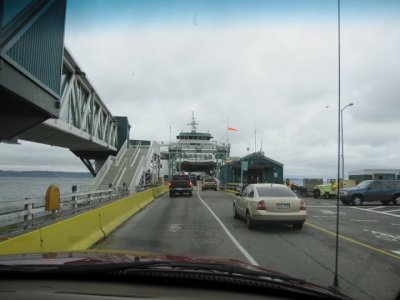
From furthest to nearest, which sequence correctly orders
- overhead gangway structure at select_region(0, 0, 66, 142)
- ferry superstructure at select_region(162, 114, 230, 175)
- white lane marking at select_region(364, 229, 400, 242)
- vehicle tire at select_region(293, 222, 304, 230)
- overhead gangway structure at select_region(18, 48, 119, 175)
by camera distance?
1. ferry superstructure at select_region(162, 114, 230, 175)
2. overhead gangway structure at select_region(18, 48, 119, 175)
3. vehicle tire at select_region(293, 222, 304, 230)
4. white lane marking at select_region(364, 229, 400, 242)
5. overhead gangway structure at select_region(0, 0, 66, 142)

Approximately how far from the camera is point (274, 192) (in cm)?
1493

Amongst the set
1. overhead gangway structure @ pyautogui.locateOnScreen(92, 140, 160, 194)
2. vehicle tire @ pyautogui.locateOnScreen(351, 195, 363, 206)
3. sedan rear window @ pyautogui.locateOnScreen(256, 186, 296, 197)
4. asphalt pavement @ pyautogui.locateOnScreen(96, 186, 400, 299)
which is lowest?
asphalt pavement @ pyautogui.locateOnScreen(96, 186, 400, 299)

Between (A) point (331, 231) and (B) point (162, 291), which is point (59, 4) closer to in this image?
(A) point (331, 231)

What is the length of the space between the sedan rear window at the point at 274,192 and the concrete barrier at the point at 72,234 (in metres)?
4.82

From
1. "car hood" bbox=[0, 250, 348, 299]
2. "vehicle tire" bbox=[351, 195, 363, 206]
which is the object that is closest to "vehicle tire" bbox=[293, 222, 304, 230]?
"car hood" bbox=[0, 250, 348, 299]

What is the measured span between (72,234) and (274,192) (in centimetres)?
712

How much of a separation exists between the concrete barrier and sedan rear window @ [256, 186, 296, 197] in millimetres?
4818

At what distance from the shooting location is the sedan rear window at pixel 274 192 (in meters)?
14.7

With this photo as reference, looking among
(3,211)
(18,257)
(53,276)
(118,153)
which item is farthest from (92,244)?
(118,153)

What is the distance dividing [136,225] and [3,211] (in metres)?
5.79

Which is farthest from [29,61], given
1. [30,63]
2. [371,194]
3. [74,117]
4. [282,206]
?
[371,194]

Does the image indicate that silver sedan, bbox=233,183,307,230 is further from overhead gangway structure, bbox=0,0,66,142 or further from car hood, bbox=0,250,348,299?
car hood, bbox=0,250,348,299

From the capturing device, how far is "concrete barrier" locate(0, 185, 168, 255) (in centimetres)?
699

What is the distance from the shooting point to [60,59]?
16203 millimetres
